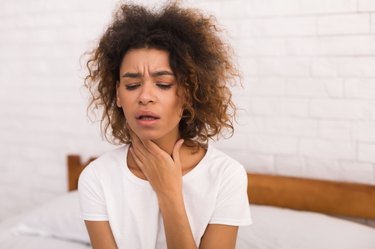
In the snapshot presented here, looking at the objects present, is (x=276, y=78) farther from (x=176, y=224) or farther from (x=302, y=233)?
(x=176, y=224)

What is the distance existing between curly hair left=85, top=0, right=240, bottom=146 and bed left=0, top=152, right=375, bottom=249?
1.43ft

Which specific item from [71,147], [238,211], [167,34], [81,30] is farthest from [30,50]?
[238,211]

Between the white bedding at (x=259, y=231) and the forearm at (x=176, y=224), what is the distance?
1.34ft

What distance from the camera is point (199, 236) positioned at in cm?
111

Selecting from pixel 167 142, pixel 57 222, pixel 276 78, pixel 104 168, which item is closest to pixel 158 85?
pixel 167 142

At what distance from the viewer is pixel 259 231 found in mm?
1458

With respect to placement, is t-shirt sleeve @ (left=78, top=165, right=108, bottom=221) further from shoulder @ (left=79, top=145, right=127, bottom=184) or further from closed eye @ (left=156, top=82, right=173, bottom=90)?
closed eye @ (left=156, top=82, right=173, bottom=90)

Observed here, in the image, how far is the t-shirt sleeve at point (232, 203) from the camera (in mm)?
1090

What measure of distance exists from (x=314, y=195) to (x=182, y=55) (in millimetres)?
853

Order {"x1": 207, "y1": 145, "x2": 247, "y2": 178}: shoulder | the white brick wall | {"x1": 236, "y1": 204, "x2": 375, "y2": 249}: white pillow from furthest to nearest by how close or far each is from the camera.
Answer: the white brick wall, {"x1": 236, "y1": 204, "x2": 375, "y2": 249}: white pillow, {"x1": 207, "y1": 145, "x2": 247, "y2": 178}: shoulder

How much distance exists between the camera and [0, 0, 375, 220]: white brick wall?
1.58 metres

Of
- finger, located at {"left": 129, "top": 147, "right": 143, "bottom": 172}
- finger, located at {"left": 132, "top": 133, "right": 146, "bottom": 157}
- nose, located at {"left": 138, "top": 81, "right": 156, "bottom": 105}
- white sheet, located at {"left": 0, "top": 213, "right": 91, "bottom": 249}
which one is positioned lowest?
white sheet, located at {"left": 0, "top": 213, "right": 91, "bottom": 249}

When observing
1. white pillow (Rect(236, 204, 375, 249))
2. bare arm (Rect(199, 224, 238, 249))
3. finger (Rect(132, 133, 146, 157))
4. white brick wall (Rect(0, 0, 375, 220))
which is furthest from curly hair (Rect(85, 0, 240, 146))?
white brick wall (Rect(0, 0, 375, 220))

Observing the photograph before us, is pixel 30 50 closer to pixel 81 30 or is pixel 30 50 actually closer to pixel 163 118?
pixel 81 30
